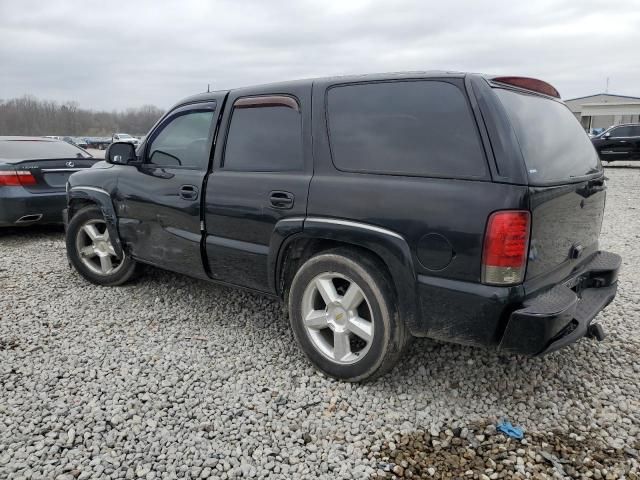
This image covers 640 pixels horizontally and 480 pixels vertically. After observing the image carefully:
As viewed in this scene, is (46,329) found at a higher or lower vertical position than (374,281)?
lower

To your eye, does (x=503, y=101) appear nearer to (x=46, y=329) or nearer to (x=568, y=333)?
(x=568, y=333)

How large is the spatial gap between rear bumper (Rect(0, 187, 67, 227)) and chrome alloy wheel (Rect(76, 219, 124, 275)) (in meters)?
2.06

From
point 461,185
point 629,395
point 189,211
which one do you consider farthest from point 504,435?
point 189,211

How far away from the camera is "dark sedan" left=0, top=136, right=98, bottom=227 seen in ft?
20.0

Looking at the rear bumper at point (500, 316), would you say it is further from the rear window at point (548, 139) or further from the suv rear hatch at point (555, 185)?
the rear window at point (548, 139)

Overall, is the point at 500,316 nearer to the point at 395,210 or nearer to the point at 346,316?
the point at 395,210

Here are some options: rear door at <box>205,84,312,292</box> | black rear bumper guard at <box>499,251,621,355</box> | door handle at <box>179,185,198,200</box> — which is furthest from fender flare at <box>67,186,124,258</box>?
black rear bumper guard at <box>499,251,621,355</box>

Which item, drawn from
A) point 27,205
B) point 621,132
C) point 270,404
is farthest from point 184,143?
point 621,132

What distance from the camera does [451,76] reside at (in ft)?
8.34

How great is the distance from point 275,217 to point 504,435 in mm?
1778

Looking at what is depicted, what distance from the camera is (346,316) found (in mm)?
2855

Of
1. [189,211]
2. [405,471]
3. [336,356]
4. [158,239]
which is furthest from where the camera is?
[158,239]

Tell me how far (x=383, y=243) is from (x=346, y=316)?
1.80 feet

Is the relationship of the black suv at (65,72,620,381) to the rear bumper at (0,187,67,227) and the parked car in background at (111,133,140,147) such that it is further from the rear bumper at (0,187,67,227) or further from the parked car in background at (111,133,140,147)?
the rear bumper at (0,187,67,227)
